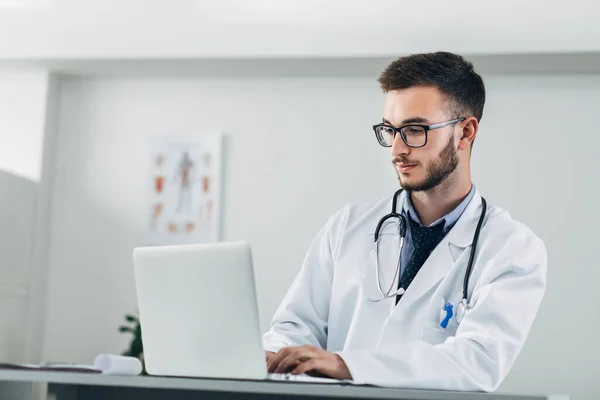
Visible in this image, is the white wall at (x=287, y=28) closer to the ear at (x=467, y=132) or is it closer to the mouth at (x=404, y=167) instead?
the ear at (x=467, y=132)

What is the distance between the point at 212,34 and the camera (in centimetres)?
410

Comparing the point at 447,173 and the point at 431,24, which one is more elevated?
the point at 431,24

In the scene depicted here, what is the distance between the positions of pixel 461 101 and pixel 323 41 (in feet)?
6.26

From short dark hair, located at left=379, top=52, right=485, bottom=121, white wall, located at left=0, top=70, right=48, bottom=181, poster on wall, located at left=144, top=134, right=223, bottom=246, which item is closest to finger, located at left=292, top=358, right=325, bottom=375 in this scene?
short dark hair, located at left=379, top=52, right=485, bottom=121

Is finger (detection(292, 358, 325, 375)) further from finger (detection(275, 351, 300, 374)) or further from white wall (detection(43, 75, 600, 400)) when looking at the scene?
white wall (detection(43, 75, 600, 400))

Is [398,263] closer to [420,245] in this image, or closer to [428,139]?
[420,245]

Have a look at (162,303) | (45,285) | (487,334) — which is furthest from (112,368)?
(45,285)

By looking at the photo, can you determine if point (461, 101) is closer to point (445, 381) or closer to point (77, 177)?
point (445, 381)

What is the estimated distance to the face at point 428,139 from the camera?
6.88ft

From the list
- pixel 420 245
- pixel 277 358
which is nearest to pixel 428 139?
pixel 420 245

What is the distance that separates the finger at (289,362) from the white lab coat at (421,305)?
0.10 meters

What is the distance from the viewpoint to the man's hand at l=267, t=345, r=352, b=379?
1443mm

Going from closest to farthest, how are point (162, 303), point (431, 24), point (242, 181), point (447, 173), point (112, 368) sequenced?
point (112, 368)
point (162, 303)
point (447, 173)
point (431, 24)
point (242, 181)

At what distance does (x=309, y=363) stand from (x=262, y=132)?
117 inches
